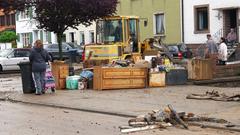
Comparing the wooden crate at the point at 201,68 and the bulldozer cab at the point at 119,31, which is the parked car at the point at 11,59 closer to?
the bulldozer cab at the point at 119,31

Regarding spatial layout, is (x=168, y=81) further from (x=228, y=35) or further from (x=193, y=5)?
(x=193, y=5)

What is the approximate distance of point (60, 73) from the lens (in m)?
20.4

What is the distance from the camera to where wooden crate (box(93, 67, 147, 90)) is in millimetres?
19234

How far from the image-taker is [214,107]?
13.9 meters

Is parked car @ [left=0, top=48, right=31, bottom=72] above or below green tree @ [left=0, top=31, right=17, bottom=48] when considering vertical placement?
below

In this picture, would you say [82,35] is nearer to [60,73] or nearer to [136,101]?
[60,73]

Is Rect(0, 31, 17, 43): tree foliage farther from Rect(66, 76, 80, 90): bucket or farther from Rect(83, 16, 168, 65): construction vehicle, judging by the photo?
Rect(66, 76, 80, 90): bucket

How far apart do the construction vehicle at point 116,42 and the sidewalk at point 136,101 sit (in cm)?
491

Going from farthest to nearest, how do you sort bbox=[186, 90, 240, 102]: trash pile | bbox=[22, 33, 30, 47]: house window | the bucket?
1. bbox=[22, 33, 30, 47]: house window
2. the bucket
3. bbox=[186, 90, 240, 102]: trash pile

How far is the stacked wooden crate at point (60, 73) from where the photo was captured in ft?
67.0

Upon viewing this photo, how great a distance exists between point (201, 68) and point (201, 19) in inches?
784

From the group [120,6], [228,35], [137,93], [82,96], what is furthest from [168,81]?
[120,6]

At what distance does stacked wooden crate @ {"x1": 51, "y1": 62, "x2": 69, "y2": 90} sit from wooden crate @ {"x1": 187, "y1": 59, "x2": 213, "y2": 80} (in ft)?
15.1


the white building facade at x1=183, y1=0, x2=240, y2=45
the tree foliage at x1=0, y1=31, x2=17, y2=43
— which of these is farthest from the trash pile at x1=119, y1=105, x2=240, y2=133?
the tree foliage at x1=0, y1=31, x2=17, y2=43
